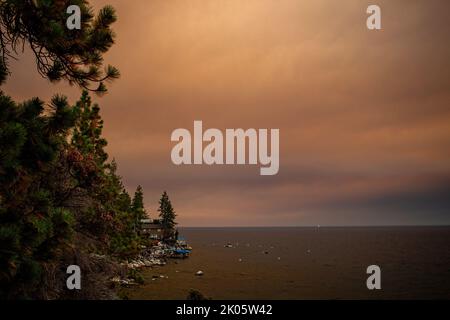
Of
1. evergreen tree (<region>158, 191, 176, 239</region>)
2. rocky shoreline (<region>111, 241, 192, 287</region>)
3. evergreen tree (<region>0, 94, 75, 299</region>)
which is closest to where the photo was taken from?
evergreen tree (<region>0, 94, 75, 299</region>)

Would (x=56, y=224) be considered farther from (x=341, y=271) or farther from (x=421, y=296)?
(x=341, y=271)

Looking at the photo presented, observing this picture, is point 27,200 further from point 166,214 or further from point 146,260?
point 166,214

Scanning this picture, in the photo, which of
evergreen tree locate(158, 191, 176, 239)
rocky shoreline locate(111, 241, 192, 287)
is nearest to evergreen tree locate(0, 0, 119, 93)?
rocky shoreline locate(111, 241, 192, 287)

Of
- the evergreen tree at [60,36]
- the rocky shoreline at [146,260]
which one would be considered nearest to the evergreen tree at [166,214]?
the rocky shoreline at [146,260]

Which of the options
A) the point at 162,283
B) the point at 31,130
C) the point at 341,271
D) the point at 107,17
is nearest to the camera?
the point at 31,130

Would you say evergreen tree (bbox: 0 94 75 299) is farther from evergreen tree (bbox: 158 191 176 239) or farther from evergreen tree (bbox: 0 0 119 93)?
evergreen tree (bbox: 158 191 176 239)

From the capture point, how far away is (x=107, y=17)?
7.14 m

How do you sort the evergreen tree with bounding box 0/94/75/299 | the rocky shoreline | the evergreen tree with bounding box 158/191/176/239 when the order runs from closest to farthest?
the evergreen tree with bounding box 0/94/75/299 → the rocky shoreline → the evergreen tree with bounding box 158/191/176/239

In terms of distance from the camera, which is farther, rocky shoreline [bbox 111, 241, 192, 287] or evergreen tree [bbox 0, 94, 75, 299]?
rocky shoreline [bbox 111, 241, 192, 287]

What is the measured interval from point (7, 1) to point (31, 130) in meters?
2.37

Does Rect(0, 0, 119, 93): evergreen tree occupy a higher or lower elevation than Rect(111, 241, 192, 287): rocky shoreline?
higher

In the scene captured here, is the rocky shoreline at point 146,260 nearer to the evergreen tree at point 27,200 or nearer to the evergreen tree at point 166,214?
the evergreen tree at point 166,214
